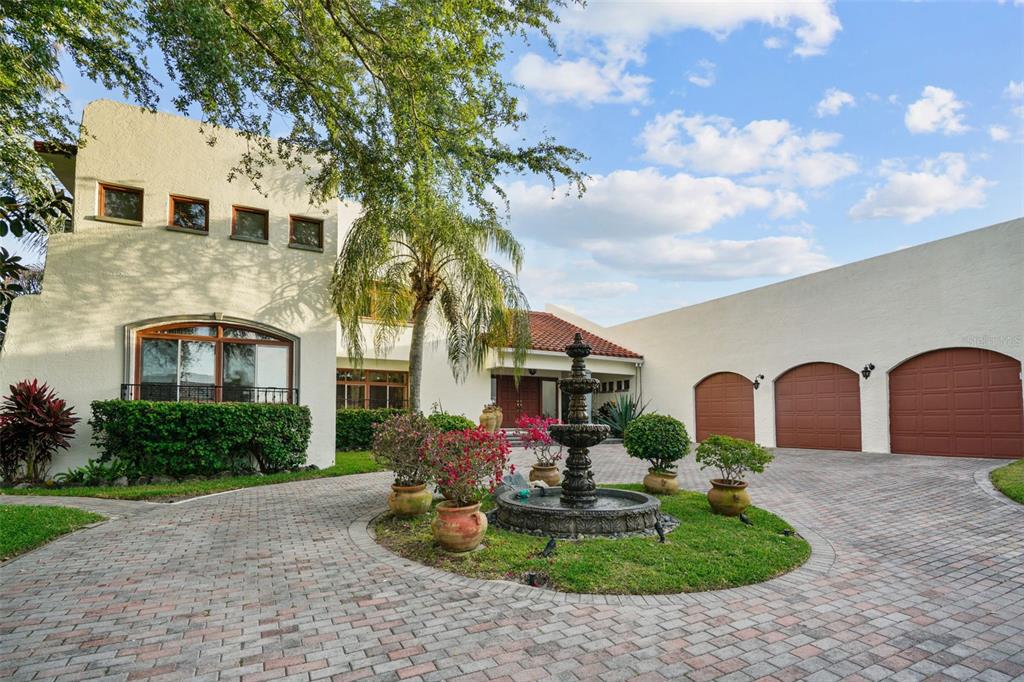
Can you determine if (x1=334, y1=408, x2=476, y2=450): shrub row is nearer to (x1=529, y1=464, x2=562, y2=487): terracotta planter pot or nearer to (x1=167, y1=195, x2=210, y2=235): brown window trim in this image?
(x1=529, y1=464, x2=562, y2=487): terracotta planter pot

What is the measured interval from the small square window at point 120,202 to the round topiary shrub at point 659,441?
406 inches

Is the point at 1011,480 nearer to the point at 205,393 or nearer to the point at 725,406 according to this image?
the point at 725,406

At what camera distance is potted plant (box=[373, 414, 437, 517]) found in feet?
23.5

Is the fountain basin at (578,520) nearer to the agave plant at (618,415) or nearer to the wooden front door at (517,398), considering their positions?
the agave plant at (618,415)

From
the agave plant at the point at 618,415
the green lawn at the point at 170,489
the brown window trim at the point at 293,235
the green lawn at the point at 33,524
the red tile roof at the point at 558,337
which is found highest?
the brown window trim at the point at 293,235

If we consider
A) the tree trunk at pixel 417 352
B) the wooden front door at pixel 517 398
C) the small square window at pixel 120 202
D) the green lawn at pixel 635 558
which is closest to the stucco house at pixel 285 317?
the small square window at pixel 120 202

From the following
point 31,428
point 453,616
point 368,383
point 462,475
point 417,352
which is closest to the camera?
point 453,616

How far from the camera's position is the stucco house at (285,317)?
10.4 meters

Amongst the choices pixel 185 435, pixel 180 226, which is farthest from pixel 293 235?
pixel 185 435

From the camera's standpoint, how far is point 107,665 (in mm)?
3322

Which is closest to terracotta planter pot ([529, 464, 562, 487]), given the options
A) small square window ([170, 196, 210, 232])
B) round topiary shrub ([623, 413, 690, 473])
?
round topiary shrub ([623, 413, 690, 473])

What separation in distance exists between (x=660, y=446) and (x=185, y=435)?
846 cm

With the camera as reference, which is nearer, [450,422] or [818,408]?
[450,422]

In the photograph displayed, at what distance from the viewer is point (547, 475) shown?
980 centimetres
